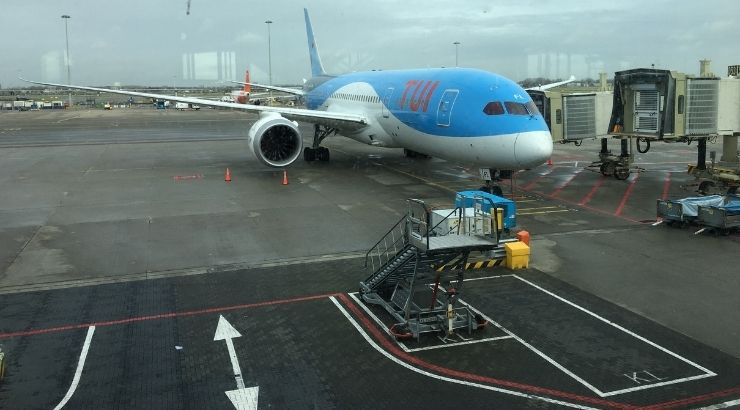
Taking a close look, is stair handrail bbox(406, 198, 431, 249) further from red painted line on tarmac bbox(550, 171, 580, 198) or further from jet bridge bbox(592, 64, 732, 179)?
jet bridge bbox(592, 64, 732, 179)

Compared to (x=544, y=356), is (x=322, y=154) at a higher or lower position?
higher

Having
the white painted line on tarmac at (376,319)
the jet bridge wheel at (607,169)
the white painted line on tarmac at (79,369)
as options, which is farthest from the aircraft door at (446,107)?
the white painted line on tarmac at (79,369)

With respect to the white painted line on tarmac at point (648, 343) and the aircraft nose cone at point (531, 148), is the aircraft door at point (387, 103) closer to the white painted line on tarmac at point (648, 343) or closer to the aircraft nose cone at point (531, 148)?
the aircraft nose cone at point (531, 148)

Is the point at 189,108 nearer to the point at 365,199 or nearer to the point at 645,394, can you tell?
the point at 365,199

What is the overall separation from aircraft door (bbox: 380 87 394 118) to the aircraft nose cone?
28.0 ft

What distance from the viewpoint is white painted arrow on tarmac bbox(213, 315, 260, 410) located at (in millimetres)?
8164

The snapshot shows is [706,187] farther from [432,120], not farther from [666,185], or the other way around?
[432,120]

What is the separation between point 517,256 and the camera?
46.2 feet

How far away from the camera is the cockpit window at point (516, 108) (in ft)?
64.5

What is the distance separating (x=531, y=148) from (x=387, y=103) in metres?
9.24

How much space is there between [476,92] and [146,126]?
50416mm

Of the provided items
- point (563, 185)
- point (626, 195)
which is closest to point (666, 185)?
point (626, 195)

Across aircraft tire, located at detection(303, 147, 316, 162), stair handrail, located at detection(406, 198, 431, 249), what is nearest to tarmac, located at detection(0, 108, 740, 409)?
stair handrail, located at detection(406, 198, 431, 249)

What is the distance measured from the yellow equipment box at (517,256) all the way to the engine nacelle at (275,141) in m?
14.6
